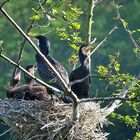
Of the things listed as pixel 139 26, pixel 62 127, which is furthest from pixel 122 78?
pixel 139 26

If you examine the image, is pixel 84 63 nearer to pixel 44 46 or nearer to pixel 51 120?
pixel 44 46

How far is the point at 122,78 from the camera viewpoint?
6812 millimetres

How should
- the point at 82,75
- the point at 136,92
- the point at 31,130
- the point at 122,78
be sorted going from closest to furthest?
the point at 136,92, the point at 122,78, the point at 31,130, the point at 82,75

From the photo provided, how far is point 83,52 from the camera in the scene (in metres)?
7.93

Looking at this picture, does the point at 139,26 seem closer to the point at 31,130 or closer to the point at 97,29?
the point at 97,29

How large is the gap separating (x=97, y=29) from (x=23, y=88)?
11.9 meters

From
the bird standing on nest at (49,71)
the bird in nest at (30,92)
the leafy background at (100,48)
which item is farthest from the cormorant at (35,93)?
the leafy background at (100,48)

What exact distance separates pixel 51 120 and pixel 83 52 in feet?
3.15

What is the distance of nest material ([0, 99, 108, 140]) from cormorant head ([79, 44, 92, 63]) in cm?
62

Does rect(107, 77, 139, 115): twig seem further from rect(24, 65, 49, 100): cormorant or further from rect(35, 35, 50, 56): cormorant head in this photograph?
rect(35, 35, 50, 56): cormorant head

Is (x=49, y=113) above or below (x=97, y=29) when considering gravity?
below

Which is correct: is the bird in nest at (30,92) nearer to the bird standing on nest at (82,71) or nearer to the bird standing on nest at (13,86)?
the bird standing on nest at (13,86)

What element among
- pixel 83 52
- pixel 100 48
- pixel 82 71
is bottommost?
pixel 82 71

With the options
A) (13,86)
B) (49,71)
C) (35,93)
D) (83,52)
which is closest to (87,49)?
(83,52)
